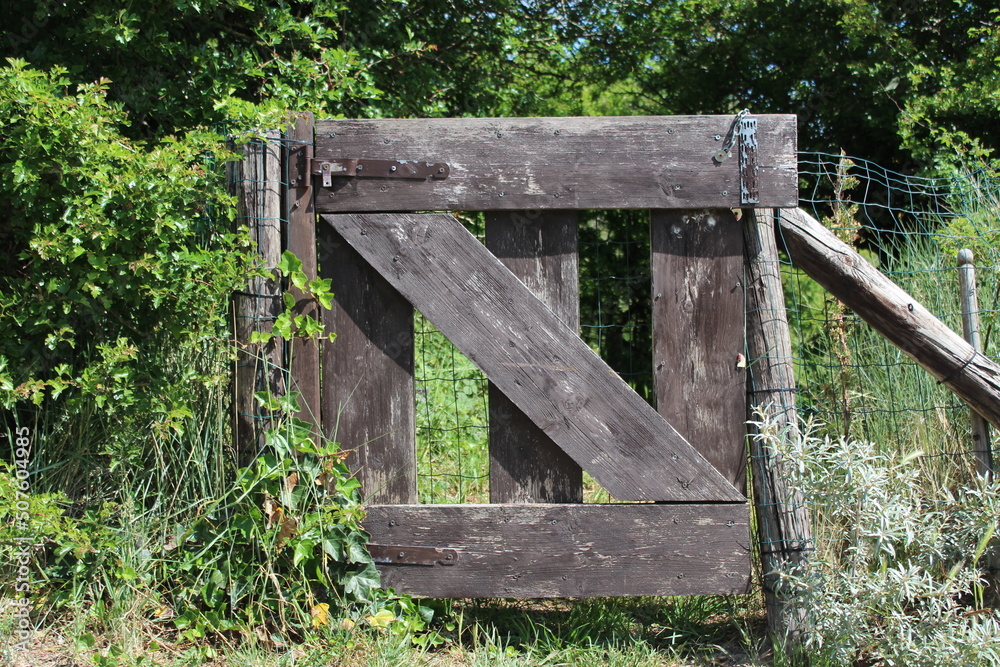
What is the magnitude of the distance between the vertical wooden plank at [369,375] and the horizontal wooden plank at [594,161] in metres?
0.41

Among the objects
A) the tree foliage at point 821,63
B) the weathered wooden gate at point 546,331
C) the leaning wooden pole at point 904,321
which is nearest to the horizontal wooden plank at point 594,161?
the weathered wooden gate at point 546,331

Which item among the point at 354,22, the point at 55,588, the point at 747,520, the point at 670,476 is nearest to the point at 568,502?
the point at 670,476

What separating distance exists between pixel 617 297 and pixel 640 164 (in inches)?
111

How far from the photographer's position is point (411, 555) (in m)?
3.06

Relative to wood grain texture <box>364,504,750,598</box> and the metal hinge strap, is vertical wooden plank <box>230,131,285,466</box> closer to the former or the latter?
wood grain texture <box>364,504,750,598</box>

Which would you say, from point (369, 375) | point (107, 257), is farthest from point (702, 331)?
point (107, 257)

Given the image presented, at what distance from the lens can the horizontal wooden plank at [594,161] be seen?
294cm

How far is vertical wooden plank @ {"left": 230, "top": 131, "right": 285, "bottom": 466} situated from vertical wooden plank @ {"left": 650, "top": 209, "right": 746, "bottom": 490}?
4.52 feet

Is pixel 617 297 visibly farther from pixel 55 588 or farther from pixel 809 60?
pixel 55 588

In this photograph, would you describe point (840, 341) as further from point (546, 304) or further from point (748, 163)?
point (546, 304)

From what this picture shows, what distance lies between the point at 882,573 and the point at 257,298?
A: 233cm

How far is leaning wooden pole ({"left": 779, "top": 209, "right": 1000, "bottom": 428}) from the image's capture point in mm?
2934

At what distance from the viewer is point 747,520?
302 centimetres

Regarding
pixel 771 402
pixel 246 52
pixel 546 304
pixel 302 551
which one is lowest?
pixel 302 551
